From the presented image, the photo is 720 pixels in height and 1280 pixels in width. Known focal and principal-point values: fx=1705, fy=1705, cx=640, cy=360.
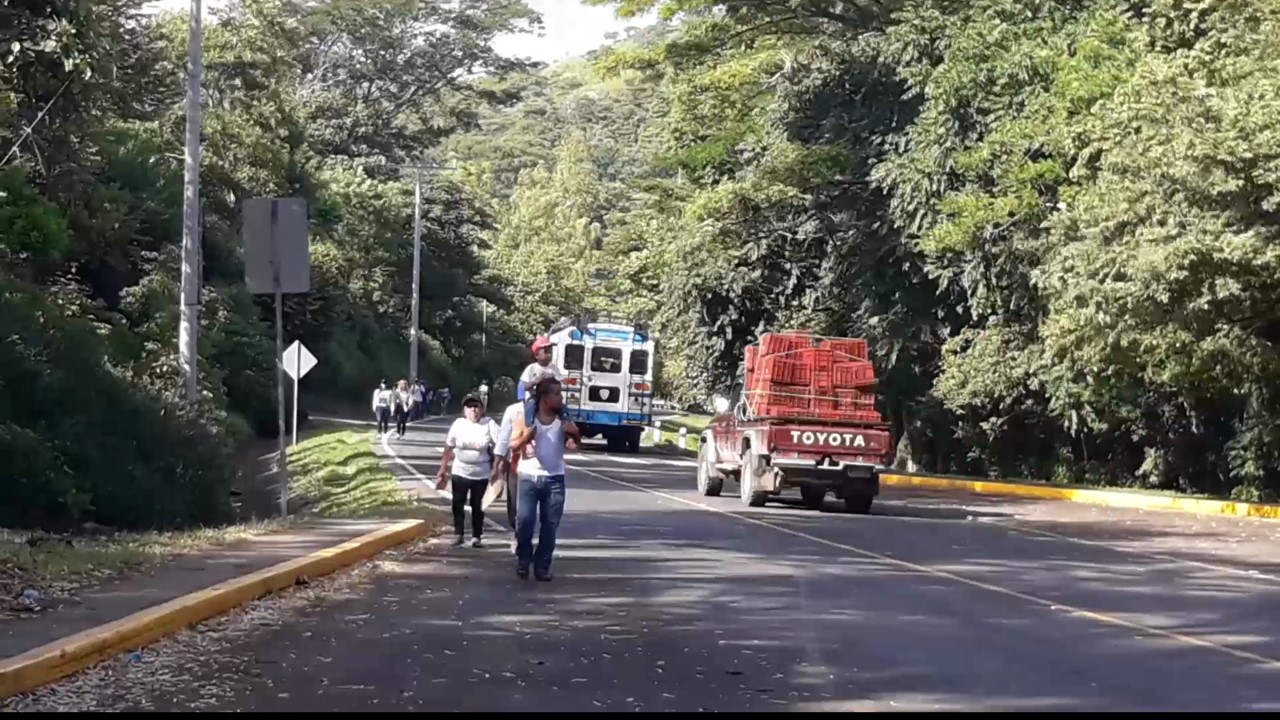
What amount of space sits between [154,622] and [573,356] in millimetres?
36152

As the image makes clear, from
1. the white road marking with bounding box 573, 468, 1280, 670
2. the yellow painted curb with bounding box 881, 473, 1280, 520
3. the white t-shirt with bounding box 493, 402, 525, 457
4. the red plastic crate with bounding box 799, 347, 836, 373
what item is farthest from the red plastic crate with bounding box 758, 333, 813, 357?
the white t-shirt with bounding box 493, 402, 525, 457

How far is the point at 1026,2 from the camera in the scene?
36.2m

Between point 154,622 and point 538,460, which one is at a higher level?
point 538,460

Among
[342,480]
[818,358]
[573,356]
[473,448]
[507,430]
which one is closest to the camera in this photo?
[507,430]

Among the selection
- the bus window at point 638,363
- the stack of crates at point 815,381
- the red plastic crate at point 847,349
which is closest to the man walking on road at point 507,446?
the stack of crates at point 815,381

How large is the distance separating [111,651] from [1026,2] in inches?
1179

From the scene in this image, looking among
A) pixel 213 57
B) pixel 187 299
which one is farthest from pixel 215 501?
pixel 213 57

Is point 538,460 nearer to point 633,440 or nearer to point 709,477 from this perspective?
point 709,477

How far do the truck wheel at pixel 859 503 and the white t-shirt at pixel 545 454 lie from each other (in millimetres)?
11801

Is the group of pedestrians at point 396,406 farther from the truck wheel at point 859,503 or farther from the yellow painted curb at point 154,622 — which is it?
the yellow painted curb at point 154,622

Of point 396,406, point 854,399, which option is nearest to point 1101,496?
point 854,399

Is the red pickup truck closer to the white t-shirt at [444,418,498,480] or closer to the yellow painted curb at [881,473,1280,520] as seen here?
the yellow painted curb at [881,473,1280,520]

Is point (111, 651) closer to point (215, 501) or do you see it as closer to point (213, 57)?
point (215, 501)

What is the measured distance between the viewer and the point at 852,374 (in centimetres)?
2678
